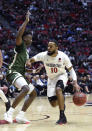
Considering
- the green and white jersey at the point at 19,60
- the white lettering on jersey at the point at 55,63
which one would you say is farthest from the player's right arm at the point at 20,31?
the white lettering on jersey at the point at 55,63

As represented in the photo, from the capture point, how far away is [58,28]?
2225 centimetres

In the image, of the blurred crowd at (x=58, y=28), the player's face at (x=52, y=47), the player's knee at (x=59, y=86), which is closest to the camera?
the player's knee at (x=59, y=86)

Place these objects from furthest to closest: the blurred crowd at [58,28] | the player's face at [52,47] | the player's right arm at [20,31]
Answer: the blurred crowd at [58,28]
the player's face at [52,47]
the player's right arm at [20,31]

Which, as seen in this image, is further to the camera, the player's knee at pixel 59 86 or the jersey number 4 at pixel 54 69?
the jersey number 4 at pixel 54 69

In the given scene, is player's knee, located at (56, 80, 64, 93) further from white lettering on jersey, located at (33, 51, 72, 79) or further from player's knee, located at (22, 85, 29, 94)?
player's knee, located at (22, 85, 29, 94)

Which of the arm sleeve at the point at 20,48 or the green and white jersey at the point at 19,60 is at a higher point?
the arm sleeve at the point at 20,48

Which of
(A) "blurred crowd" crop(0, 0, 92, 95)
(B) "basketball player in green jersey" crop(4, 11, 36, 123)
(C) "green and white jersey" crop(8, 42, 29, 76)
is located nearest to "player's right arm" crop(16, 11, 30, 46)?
(B) "basketball player in green jersey" crop(4, 11, 36, 123)

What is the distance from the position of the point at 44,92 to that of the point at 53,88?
9.63 metres

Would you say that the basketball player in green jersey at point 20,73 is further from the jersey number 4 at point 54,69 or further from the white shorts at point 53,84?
the jersey number 4 at point 54,69

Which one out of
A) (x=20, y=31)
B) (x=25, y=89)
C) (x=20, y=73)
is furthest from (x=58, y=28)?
Result: (x=25, y=89)

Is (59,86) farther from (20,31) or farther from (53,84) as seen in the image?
(20,31)

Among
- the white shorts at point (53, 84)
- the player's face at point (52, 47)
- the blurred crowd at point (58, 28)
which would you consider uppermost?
the player's face at point (52, 47)

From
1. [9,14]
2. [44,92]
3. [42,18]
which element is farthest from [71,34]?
[44,92]

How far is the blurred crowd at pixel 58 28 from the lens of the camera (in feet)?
62.3
